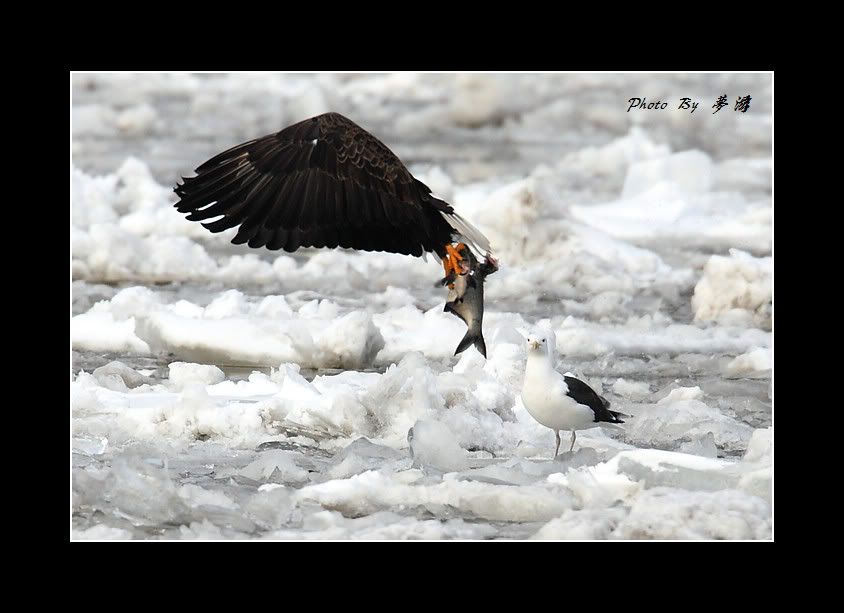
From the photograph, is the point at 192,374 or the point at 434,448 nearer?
the point at 434,448

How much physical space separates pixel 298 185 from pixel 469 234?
986 mm

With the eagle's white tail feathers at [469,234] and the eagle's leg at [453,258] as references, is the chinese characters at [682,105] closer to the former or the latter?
the eagle's white tail feathers at [469,234]

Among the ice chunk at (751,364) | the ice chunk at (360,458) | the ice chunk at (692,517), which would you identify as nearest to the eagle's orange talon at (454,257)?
the ice chunk at (360,458)

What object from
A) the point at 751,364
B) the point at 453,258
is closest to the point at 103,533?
the point at 453,258

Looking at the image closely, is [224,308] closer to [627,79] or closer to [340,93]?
[340,93]

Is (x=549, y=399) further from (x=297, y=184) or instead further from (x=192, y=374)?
(x=192, y=374)

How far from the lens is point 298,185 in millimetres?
6109

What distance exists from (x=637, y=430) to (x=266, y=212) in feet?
8.01

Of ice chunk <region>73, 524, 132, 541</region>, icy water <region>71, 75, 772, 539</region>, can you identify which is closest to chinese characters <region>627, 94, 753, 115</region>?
icy water <region>71, 75, 772, 539</region>

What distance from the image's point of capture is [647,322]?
7602 mm

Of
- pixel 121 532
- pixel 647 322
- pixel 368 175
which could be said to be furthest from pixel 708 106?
pixel 121 532

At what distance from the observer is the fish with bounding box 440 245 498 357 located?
21.9 ft

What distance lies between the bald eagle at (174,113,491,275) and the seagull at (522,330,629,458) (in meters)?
1.02

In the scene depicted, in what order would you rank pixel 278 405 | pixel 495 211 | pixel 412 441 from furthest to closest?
1. pixel 495 211
2. pixel 278 405
3. pixel 412 441
